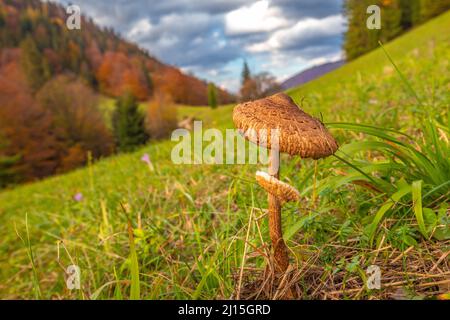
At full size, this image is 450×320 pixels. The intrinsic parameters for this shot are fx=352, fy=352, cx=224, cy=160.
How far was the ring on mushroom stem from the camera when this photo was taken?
3.77 ft

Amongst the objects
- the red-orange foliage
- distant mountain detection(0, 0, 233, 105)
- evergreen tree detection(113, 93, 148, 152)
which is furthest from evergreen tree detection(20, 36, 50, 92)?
evergreen tree detection(113, 93, 148, 152)

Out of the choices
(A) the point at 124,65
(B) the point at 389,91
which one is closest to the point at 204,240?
(B) the point at 389,91

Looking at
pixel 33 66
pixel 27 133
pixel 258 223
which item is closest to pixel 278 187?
pixel 258 223

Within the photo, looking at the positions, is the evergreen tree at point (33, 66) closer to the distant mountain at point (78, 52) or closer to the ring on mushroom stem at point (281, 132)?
the distant mountain at point (78, 52)

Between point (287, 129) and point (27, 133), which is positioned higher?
point (27, 133)

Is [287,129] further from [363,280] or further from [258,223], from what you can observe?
[258,223]

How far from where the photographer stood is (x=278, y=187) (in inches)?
50.1

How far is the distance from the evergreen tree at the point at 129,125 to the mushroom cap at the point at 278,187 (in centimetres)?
3407

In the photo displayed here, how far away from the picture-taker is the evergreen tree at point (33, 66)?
178ft

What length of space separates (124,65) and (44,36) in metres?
30.2

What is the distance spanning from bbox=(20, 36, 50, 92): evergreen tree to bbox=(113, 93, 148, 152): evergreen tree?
24558 millimetres

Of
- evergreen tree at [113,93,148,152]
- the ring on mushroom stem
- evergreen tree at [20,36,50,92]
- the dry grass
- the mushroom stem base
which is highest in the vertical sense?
evergreen tree at [20,36,50,92]

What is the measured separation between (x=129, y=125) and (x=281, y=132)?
36542mm

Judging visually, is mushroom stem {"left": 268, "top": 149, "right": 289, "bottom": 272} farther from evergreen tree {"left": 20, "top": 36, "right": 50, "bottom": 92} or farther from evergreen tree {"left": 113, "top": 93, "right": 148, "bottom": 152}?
evergreen tree {"left": 20, "top": 36, "right": 50, "bottom": 92}
